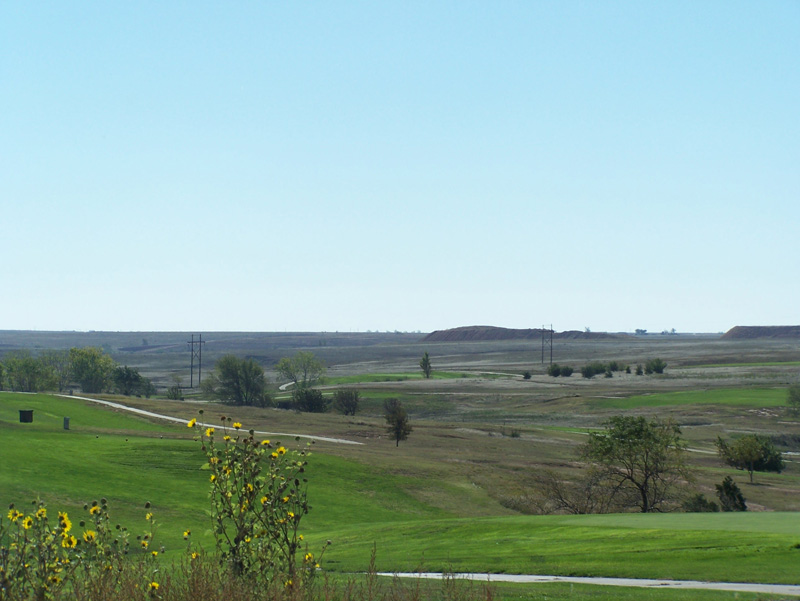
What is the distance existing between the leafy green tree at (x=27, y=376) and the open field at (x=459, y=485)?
35.4m

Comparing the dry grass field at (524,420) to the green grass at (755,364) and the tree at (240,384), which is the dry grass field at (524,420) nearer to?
the green grass at (755,364)

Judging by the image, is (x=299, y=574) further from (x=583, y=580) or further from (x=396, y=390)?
(x=396, y=390)

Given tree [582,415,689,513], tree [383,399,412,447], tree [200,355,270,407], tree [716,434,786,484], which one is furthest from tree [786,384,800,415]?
tree [200,355,270,407]

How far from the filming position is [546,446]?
60.8m

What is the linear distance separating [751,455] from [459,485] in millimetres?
21244

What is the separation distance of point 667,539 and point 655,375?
129520 mm

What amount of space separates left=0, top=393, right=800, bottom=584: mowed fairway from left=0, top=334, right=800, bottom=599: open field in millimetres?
84

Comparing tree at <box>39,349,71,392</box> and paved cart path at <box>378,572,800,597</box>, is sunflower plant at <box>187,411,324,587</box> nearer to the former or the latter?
paved cart path at <box>378,572,800,597</box>

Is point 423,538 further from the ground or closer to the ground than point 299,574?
closer to the ground

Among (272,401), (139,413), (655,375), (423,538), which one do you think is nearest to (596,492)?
(423,538)

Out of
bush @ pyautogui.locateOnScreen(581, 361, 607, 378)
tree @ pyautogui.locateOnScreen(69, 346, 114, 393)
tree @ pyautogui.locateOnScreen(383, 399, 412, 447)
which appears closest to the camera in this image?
tree @ pyautogui.locateOnScreen(383, 399, 412, 447)

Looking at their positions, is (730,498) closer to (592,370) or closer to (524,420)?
(524,420)

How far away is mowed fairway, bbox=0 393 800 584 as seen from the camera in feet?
54.3

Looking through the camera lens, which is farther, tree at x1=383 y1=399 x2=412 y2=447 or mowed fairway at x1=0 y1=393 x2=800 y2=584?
tree at x1=383 y1=399 x2=412 y2=447
